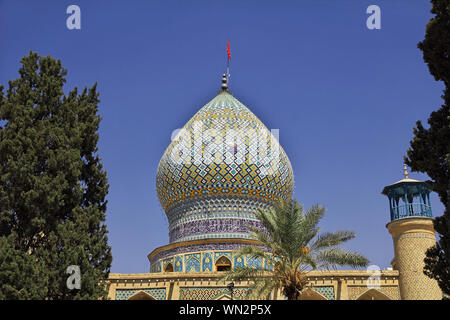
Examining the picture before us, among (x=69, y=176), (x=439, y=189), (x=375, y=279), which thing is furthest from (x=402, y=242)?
(x=69, y=176)

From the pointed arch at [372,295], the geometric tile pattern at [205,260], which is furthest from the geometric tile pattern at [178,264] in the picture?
the pointed arch at [372,295]

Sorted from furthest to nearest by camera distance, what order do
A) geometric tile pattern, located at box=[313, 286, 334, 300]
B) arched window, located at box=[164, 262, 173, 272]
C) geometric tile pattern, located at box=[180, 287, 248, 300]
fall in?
arched window, located at box=[164, 262, 173, 272] → geometric tile pattern, located at box=[180, 287, 248, 300] → geometric tile pattern, located at box=[313, 286, 334, 300]

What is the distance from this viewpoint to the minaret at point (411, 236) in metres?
19.1

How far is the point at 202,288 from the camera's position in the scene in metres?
20.3

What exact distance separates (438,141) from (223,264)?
491 inches

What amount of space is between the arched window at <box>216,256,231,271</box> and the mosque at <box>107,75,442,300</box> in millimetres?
39

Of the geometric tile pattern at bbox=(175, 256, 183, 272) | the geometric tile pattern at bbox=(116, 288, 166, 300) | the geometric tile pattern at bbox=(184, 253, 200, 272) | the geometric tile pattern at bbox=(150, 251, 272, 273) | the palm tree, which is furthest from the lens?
the geometric tile pattern at bbox=(175, 256, 183, 272)

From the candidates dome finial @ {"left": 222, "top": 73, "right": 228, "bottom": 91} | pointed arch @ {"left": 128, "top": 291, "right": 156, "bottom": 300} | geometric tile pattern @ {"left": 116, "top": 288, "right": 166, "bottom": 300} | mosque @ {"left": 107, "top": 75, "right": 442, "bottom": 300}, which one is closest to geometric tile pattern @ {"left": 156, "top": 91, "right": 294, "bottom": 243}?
mosque @ {"left": 107, "top": 75, "right": 442, "bottom": 300}

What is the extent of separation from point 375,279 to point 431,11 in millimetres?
10622

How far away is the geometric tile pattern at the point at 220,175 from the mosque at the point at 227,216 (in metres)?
0.04

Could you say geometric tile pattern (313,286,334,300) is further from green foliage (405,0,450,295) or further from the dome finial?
the dome finial

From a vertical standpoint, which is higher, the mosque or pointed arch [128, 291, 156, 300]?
the mosque

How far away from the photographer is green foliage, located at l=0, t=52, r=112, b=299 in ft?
40.0
